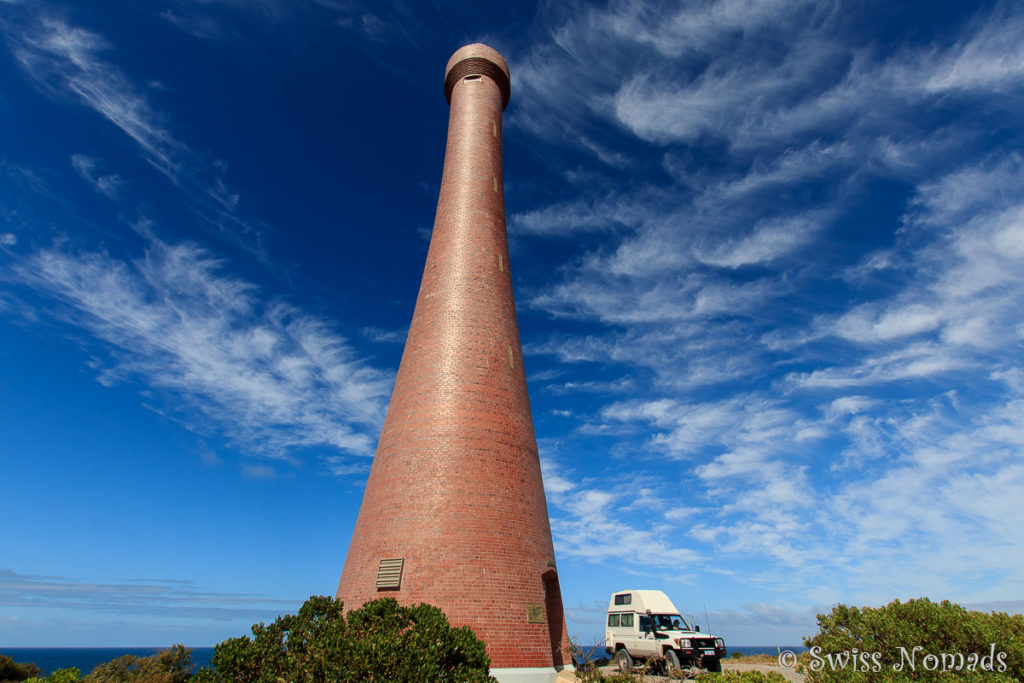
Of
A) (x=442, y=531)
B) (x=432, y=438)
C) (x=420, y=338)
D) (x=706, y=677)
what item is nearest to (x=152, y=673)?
(x=442, y=531)

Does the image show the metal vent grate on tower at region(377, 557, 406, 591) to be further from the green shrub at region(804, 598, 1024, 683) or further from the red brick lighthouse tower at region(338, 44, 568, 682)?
the green shrub at region(804, 598, 1024, 683)

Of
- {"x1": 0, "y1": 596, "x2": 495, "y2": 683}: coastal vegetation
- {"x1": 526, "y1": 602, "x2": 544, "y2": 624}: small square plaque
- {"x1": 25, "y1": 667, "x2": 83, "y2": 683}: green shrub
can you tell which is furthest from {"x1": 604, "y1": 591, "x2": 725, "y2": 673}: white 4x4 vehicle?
{"x1": 25, "y1": 667, "x2": 83, "y2": 683}: green shrub

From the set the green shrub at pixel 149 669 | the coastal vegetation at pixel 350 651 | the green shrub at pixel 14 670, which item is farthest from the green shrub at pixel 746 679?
the green shrub at pixel 14 670

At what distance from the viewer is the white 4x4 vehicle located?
53.1ft

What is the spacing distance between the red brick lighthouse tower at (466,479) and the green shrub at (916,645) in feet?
20.8

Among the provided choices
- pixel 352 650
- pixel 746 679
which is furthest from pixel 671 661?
pixel 352 650

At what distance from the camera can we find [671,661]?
15891 mm

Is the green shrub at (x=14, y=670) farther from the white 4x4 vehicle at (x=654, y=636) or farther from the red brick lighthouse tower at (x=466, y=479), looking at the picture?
the white 4x4 vehicle at (x=654, y=636)

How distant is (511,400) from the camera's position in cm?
1609

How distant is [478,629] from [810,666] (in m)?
6.61

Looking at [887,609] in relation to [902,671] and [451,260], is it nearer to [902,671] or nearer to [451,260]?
[902,671]

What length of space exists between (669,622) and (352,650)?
12.6 meters

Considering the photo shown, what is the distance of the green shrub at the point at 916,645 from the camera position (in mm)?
8625

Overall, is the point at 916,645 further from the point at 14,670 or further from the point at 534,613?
the point at 14,670
